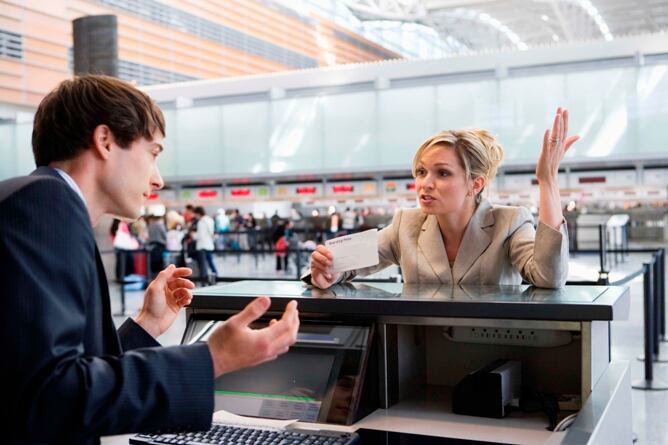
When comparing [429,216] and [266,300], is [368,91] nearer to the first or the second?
[429,216]

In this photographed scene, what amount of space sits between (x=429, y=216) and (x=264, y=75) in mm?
14028

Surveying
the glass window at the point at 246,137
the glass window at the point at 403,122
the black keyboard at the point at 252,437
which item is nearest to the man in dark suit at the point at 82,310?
the black keyboard at the point at 252,437

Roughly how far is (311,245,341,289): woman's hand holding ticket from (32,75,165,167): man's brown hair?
1.00 meters

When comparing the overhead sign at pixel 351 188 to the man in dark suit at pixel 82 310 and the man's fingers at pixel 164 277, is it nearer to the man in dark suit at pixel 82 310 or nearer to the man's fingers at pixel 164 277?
the man's fingers at pixel 164 277

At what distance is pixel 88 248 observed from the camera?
1.15 m

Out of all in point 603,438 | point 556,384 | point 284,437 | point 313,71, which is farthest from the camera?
point 313,71

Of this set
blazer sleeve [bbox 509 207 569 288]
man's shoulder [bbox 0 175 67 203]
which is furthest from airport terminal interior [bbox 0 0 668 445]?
man's shoulder [bbox 0 175 67 203]

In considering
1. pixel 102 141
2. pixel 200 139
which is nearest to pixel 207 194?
pixel 200 139

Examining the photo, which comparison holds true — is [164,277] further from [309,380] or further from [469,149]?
[469,149]

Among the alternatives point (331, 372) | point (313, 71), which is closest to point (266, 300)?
point (331, 372)

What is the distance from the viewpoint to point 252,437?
172 centimetres

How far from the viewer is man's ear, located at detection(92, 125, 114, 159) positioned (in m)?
1.27

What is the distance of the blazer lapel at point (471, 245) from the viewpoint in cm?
245

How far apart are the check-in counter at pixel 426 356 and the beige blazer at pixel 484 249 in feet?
0.80
